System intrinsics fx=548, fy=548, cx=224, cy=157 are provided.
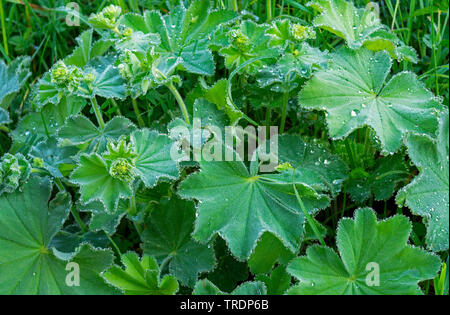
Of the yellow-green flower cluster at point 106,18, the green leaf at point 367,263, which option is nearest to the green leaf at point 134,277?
the green leaf at point 367,263

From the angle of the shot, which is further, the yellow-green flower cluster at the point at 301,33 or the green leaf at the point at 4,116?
Result: the green leaf at the point at 4,116

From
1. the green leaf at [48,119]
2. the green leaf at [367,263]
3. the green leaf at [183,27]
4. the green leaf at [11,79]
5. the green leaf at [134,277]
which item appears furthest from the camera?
the green leaf at [11,79]

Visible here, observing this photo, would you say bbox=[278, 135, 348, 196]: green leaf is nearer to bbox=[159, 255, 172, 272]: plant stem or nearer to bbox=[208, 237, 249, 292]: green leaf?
bbox=[208, 237, 249, 292]: green leaf

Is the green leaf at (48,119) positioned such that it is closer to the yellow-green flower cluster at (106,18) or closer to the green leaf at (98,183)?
the yellow-green flower cluster at (106,18)

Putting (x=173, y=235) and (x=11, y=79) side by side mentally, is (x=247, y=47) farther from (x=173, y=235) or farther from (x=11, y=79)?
(x=11, y=79)

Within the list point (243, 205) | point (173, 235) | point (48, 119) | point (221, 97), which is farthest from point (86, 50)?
point (243, 205)

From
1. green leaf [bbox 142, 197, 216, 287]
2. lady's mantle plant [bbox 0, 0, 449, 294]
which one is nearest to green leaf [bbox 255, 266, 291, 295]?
lady's mantle plant [bbox 0, 0, 449, 294]
